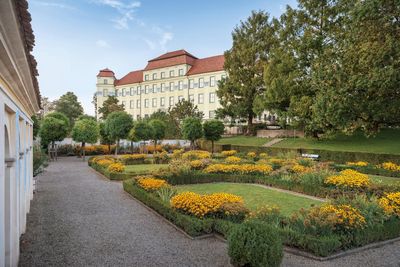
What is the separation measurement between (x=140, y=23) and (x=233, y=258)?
9463 mm

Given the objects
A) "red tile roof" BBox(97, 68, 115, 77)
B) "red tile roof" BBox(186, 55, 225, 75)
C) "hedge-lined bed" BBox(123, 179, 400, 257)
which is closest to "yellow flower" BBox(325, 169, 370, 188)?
"hedge-lined bed" BBox(123, 179, 400, 257)

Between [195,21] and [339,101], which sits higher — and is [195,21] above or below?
above

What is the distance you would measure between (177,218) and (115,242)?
1682mm

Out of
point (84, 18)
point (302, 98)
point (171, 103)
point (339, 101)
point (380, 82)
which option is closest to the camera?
point (84, 18)

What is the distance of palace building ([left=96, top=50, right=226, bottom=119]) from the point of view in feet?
178

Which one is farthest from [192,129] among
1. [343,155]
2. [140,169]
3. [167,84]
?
[167,84]

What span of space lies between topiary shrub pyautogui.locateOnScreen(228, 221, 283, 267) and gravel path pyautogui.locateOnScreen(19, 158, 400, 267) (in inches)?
24.7

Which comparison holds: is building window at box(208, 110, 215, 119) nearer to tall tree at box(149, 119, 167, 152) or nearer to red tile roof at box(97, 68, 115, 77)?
tall tree at box(149, 119, 167, 152)

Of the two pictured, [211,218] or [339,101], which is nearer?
[211,218]

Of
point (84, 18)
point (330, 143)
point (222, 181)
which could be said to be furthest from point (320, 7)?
point (84, 18)

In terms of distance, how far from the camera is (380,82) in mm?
17797

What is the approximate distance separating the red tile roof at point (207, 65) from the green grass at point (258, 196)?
40.7m

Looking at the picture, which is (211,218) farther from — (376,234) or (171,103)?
(171,103)

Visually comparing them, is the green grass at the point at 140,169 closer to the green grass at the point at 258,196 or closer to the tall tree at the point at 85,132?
the green grass at the point at 258,196
